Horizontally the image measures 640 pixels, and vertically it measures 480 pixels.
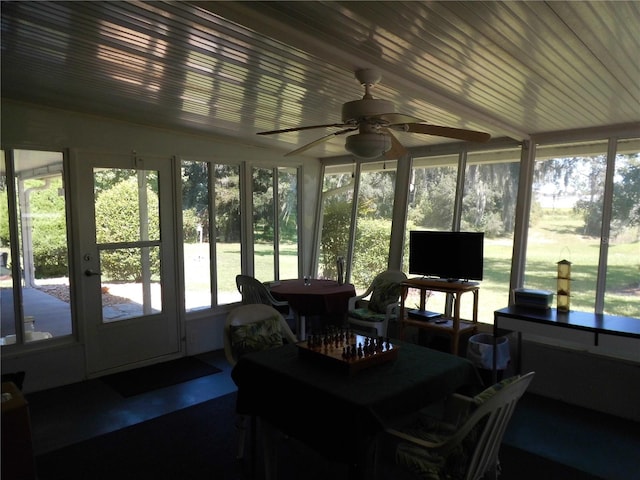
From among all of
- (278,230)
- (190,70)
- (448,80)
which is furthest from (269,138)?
(448,80)

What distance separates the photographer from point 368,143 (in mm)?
2420

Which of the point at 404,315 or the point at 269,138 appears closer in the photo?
the point at 404,315

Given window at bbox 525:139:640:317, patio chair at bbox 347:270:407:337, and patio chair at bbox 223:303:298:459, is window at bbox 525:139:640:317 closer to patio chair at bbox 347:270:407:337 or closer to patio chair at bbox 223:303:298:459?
patio chair at bbox 347:270:407:337

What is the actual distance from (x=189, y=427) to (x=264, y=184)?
10.5 ft

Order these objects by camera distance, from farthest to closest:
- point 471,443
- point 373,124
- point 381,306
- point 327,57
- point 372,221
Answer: point 372,221, point 381,306, point 373,124, point 327,57, point 471,443

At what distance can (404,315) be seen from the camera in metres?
4.39

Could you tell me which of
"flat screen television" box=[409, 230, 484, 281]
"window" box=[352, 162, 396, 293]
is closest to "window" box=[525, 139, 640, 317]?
"flat screen television" box=[409, 230, 484, 281]

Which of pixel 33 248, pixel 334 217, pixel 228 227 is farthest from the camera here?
pixel 334 217

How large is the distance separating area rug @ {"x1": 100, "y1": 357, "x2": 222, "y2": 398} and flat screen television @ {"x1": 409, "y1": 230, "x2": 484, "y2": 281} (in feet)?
7.77

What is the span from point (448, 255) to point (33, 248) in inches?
152

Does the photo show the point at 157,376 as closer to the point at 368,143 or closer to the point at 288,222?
the point at 288,222

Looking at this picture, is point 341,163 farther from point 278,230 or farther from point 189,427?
point 189,427

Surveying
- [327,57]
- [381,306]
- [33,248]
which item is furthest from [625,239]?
[33,248]

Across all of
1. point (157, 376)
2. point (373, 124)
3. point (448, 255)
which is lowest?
point (157, 376)
